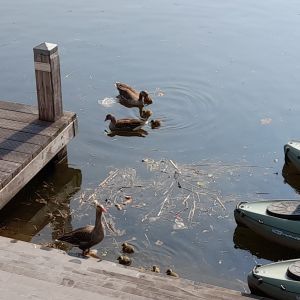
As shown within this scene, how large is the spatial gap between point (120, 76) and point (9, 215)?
20.0ft

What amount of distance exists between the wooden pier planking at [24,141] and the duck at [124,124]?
1.80m

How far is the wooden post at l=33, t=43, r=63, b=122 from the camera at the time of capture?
27.5 ft

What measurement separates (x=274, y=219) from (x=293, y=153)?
86.4 inches

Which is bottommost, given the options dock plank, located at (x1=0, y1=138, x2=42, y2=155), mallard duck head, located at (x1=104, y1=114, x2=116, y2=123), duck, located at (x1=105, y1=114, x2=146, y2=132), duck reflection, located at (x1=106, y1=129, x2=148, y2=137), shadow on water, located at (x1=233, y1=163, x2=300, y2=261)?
shadow on water, located at (x1=233, y1=163, x2=300, y2=261)

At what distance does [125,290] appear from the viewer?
5656mm

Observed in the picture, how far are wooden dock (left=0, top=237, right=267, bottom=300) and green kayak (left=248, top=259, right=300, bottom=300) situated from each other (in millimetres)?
507

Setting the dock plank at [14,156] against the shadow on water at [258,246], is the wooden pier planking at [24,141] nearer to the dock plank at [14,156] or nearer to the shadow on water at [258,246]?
the dock plank at [14,156]

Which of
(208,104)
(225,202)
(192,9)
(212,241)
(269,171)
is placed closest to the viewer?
(212,241)

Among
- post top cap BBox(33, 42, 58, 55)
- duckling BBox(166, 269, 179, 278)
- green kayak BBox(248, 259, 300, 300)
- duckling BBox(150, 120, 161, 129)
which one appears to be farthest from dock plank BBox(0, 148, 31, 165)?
duckling BBox(150, 120, 161, 129)

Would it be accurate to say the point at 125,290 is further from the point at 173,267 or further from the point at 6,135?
the point at 6,135

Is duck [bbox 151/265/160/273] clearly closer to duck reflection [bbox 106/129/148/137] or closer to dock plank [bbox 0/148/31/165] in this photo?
dock plank [bbox 0/148/31/165]

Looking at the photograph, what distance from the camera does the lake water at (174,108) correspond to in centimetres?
814

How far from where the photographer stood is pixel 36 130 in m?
8.64

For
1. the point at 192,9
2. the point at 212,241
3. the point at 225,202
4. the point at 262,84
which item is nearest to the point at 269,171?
the point at 225,202
